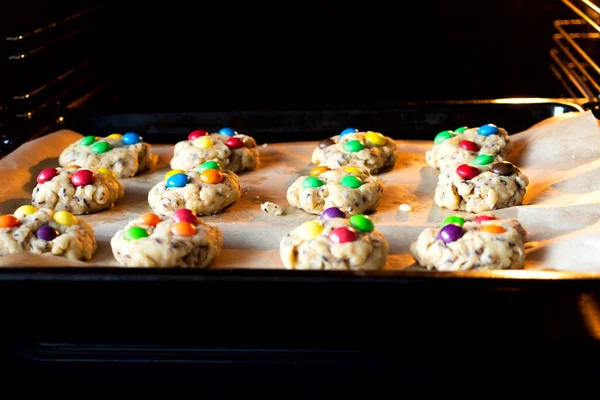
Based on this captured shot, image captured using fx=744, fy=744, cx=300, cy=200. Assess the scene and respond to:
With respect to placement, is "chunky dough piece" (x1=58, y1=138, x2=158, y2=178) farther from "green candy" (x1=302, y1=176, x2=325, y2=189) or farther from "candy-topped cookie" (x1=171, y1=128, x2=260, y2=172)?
"green candy" (x1=302, y1=176, x2=325, y2=189)

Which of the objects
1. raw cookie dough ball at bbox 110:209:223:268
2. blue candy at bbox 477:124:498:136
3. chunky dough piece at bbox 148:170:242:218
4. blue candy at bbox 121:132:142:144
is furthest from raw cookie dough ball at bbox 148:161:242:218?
blue candy at bbox 477:124:498:136

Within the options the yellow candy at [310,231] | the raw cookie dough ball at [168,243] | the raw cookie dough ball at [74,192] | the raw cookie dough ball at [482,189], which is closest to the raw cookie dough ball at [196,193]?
the raw cookie dough ball at [74,192]

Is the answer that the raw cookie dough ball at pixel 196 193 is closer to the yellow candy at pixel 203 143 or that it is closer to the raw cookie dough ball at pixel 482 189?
the yellow candy at pixel 203 143

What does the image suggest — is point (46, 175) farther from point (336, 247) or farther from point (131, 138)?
point (336, 247)

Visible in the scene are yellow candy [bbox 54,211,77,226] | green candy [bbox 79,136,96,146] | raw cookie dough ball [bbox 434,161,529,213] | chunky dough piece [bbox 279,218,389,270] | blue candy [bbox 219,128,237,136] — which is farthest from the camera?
blue candy [bbox 219,128,237,136]

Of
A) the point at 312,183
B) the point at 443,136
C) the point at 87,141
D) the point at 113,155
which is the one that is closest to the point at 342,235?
the point at 312,183

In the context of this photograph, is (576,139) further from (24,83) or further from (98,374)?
(24,83)

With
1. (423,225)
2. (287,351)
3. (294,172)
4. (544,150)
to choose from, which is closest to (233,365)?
(287,351)
